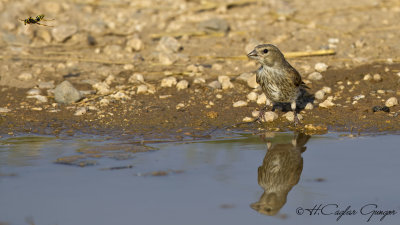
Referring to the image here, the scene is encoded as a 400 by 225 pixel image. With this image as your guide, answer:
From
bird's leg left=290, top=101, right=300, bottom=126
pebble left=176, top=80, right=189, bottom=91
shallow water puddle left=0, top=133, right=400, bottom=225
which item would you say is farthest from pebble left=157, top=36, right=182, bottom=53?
shallow water puddle left=0, top=133, right=400, bottom=225

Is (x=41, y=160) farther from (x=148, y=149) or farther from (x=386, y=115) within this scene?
(x=386, y=115)

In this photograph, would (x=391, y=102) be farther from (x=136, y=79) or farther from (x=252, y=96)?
(x=136, y=79)

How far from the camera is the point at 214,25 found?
11.2 meters

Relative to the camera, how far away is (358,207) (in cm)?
466

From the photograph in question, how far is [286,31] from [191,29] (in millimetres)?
1619

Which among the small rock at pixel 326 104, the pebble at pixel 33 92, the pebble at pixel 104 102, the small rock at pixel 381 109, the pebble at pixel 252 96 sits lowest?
the small rock at pixel 381 109

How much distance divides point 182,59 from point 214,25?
1.44 m

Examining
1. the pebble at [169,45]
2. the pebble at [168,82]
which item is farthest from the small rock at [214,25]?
the pebble at [168,82]

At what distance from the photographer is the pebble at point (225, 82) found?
8802 millimetres

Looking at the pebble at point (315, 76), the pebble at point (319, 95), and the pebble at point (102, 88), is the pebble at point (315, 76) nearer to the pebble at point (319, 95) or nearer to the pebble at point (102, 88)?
the pebble at point (319, 95)

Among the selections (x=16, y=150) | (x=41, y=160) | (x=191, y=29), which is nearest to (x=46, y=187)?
(x=41, y=160)

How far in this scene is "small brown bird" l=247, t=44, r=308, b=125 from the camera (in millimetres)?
7672

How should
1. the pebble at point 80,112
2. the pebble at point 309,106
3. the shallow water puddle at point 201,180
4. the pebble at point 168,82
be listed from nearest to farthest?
the shallow water puddle at point 201,180
the pebble at point 80,112
the pebble at point 309,106
the pebble at point 168,82

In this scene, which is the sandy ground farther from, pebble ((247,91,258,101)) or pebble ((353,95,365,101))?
pebble ((247,91,258,101))
